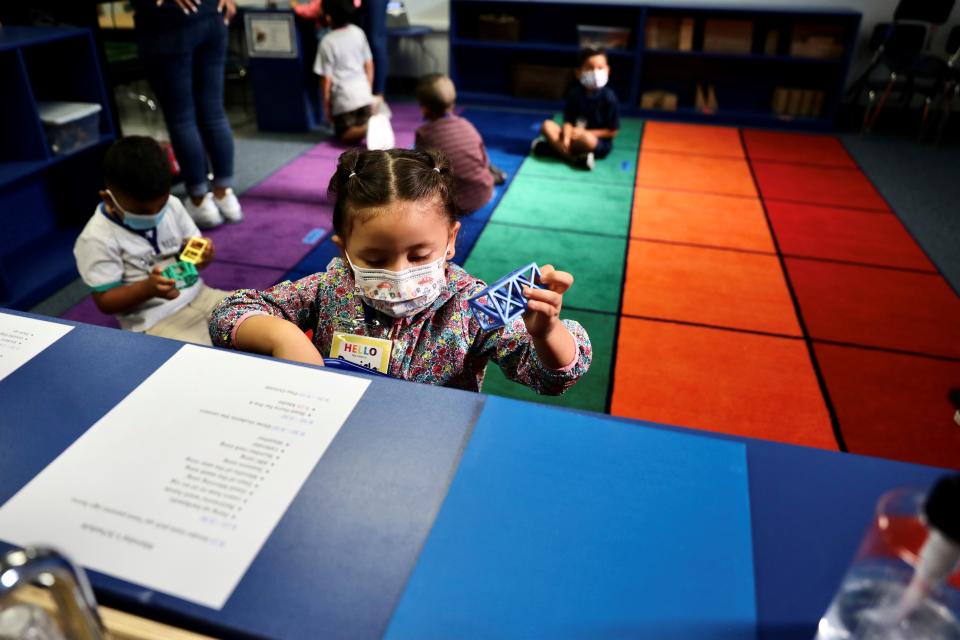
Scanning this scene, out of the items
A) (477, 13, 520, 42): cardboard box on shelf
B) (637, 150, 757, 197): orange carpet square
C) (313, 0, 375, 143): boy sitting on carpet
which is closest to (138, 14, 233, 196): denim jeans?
(313, 0, 375, 143): boy sitting on carpet

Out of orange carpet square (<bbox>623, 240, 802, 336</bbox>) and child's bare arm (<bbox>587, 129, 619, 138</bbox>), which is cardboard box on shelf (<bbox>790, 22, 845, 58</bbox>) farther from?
orange carpet square (<bbox>623, 240, 802, 336</bbox>)

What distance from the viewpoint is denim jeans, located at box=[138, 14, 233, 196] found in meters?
2.94

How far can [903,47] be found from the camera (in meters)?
5.35

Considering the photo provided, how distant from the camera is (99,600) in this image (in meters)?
0.61

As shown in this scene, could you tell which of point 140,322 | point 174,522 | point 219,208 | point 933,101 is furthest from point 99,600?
point 933,101

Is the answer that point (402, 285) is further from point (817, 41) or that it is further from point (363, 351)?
point (817, 41)

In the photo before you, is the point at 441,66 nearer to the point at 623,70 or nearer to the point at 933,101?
the point at 623,70

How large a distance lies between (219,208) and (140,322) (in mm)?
1695

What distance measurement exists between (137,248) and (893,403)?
250 cm

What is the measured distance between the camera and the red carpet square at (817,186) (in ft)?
13.4

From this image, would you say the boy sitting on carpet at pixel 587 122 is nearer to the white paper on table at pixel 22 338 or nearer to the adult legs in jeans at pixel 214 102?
the adult legs in jeans at pixel 214 102

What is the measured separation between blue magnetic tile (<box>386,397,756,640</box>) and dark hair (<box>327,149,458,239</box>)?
0.54m

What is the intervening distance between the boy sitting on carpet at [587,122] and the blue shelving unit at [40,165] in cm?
281

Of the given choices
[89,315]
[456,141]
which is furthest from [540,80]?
[89,315]
